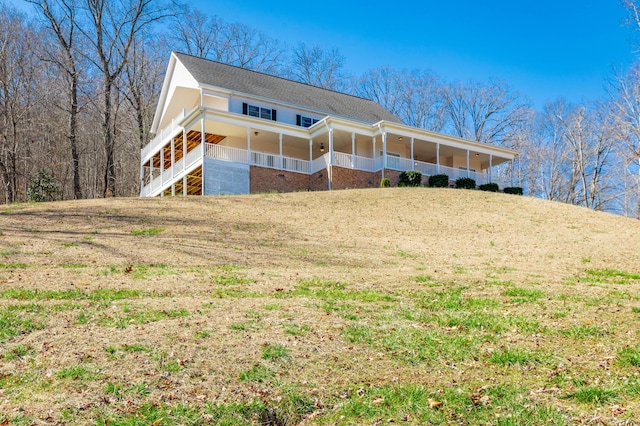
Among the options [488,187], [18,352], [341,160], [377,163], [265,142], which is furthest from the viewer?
[488,187]

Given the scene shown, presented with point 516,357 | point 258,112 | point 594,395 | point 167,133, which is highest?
point 258,112

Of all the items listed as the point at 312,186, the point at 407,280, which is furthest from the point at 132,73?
the point at 407,280

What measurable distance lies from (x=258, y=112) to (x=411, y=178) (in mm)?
8866

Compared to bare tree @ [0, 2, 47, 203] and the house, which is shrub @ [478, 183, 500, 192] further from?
bare tree @ [0, 2, 47, 203]

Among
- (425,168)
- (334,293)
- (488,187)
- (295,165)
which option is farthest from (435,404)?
(488,187)

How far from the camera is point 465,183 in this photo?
92.1ft

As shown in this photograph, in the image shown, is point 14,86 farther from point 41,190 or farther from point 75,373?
point 75,373

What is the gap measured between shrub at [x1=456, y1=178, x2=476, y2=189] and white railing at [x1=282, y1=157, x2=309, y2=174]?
8.12 meters

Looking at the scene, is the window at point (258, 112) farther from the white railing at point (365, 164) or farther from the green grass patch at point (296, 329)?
the green grass patch at point (296, 329)

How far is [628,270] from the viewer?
39.7ft

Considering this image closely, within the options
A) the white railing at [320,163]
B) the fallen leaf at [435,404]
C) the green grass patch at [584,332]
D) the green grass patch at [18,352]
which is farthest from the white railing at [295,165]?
the fallen leaf at [435,404]

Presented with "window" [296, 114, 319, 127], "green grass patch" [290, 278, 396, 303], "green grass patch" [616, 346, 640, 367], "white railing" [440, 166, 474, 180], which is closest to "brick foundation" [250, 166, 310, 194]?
"window" [296, 114, 319, 127]

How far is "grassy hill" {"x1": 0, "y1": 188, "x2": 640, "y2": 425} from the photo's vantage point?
4863 mm

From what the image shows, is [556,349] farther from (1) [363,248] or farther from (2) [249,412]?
(1) [363,248]
